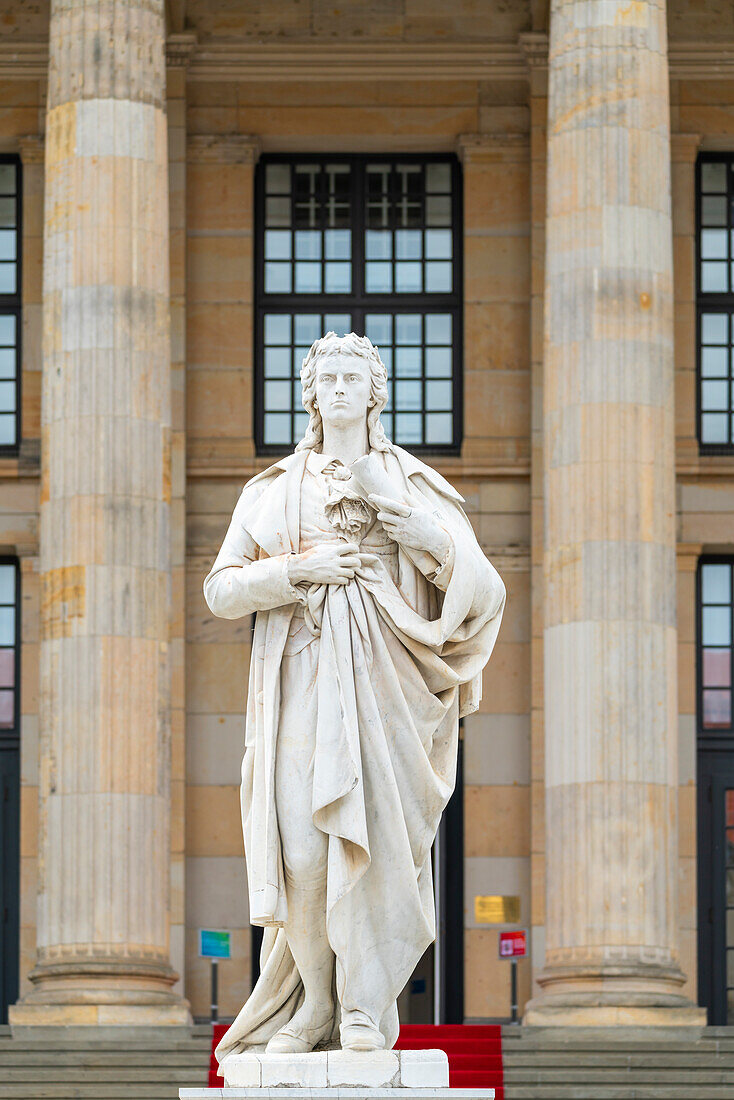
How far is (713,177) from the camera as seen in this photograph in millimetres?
35969

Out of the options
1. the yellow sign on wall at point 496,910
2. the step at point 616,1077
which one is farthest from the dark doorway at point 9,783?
the step at point 616,1077

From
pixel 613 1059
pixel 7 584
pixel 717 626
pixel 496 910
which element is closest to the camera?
pixel 613 1059

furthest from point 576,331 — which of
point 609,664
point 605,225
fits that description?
point 609,664

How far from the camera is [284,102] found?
35.9 m

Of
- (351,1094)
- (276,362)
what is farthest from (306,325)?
(351,1094)

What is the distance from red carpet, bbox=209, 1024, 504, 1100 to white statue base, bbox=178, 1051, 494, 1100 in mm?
15487

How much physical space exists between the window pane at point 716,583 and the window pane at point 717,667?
0.70m

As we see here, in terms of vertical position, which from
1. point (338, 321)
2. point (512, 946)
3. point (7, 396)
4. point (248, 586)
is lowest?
point (512, 946)

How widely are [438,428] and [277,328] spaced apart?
8.69 feet

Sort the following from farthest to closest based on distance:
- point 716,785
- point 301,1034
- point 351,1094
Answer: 1. point 716,785
2. point 301,1034
3. point 351,1094

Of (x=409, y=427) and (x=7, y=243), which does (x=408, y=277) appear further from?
(x=7, y=243)

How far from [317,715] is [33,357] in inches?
1061

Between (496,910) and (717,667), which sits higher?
(717,667)

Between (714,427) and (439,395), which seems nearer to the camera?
(714,427)
